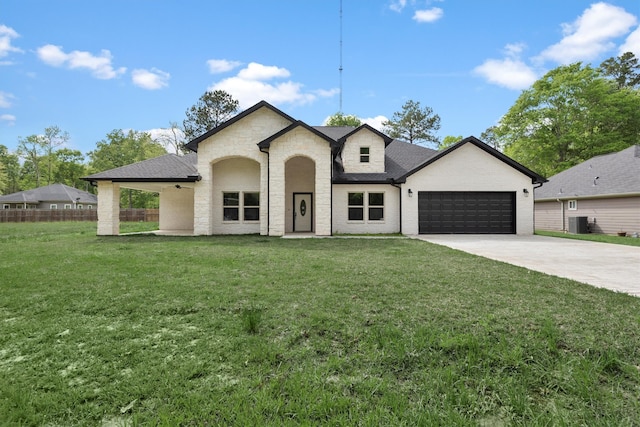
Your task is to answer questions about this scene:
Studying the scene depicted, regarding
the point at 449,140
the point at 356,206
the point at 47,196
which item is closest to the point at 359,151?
the point at 356,206

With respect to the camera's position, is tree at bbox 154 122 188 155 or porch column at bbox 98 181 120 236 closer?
porch column at bbox 98 181 120 236

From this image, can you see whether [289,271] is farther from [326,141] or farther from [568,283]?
[326,141]

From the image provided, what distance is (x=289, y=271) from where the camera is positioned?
22.1 feet

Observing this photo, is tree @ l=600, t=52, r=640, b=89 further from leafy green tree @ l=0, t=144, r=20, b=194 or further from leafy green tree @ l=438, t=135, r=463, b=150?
leafy green tree @ l=0, t=144, r=20, b=194

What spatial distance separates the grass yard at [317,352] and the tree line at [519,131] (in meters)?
29.3

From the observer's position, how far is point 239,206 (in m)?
16.7

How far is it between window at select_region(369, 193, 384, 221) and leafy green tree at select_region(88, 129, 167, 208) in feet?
122

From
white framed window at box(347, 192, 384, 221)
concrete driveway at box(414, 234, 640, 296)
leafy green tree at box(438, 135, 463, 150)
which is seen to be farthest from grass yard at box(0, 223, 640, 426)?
leafy green tree at box(438, 135, 463, 150)

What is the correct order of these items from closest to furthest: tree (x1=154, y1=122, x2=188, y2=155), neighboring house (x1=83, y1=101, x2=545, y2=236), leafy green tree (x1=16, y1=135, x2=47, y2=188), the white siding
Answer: neighboring house (x1=83, y1=101, x2=545, y2=236)
the white siding
tree (x1=154, y1=122, x2=188, y2=155)
leafy green tree (x1=16, y1=135, x2=47, y2=188)

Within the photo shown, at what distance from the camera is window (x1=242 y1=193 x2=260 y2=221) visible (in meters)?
16.8

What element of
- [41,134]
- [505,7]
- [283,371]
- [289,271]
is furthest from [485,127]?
[41,134]

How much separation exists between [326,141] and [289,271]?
9.57m

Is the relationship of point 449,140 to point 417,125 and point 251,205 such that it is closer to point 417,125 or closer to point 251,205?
point 417,125

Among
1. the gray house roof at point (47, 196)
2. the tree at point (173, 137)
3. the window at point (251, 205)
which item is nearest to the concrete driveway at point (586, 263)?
the window at point (251, 205)
